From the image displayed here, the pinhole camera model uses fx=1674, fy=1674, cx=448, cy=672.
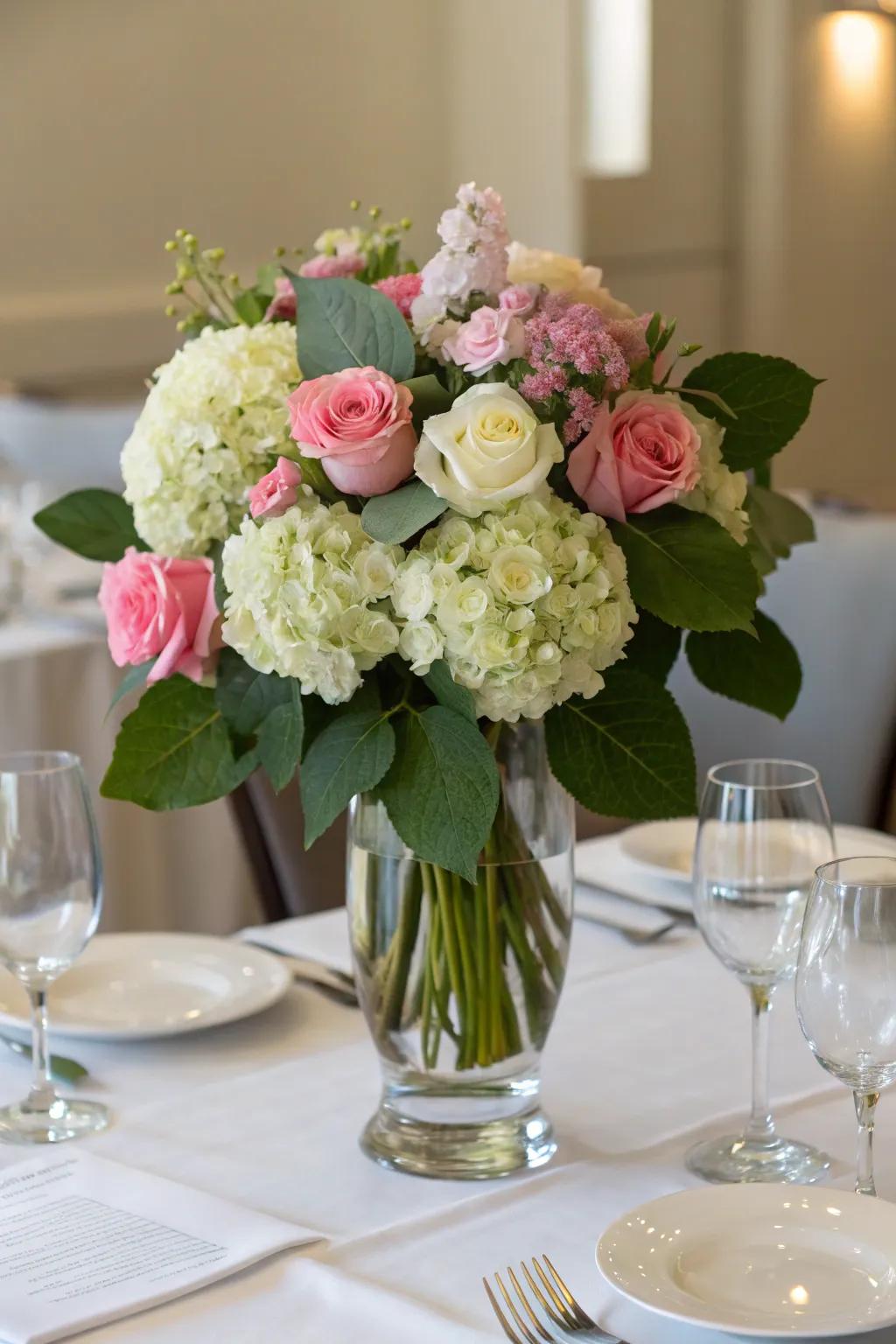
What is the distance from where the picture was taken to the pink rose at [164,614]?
917 millimetres

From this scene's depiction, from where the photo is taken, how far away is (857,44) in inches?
200

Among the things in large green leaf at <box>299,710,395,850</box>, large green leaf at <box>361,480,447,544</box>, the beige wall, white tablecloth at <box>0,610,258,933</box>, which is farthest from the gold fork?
the beige wall

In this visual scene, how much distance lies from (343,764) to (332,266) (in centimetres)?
→ 31

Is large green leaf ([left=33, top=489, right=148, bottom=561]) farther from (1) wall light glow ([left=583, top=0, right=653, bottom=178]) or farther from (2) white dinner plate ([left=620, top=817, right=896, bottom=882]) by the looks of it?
(1) wall light glow ([left=583, top=0, right=653, bottom=178])

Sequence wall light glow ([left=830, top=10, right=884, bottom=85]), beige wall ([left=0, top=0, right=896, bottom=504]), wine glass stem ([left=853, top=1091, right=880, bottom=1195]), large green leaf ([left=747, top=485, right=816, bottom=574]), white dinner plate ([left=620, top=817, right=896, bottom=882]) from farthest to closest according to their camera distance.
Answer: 1. wall light glow ([left=830, top=10, right=884, bottom=85])
2. beige wall ([left=0, top=0, right=896, bottom=504])
3. white dinner plate ([left=620, top=817, right=896, bottom=882])
4. large green leaf ([left=747, top=485, right=816, bottom=574])
5. wine glass stem ([left=853, top=1091, right=880, bottom=1195])

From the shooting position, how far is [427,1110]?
36.7 inches

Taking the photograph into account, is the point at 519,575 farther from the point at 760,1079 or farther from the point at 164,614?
the point at 760,1079

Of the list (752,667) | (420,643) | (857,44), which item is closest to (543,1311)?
(420,643)

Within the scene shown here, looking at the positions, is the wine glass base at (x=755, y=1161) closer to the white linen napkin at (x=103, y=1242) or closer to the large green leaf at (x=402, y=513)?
the white linen napkin at (x=103, y=1242)

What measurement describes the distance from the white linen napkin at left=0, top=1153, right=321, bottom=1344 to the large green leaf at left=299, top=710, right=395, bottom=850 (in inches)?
7.8

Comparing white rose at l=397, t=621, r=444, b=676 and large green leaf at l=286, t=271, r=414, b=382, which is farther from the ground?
large green leaf at l=286, t=271, r=414, b=382

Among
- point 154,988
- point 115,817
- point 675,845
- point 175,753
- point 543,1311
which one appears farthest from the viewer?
point 115,817

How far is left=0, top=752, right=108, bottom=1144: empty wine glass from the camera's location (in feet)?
3.16

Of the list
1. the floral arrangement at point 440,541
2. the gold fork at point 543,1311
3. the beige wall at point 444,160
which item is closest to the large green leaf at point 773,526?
the floral arrangement at point 440,541
